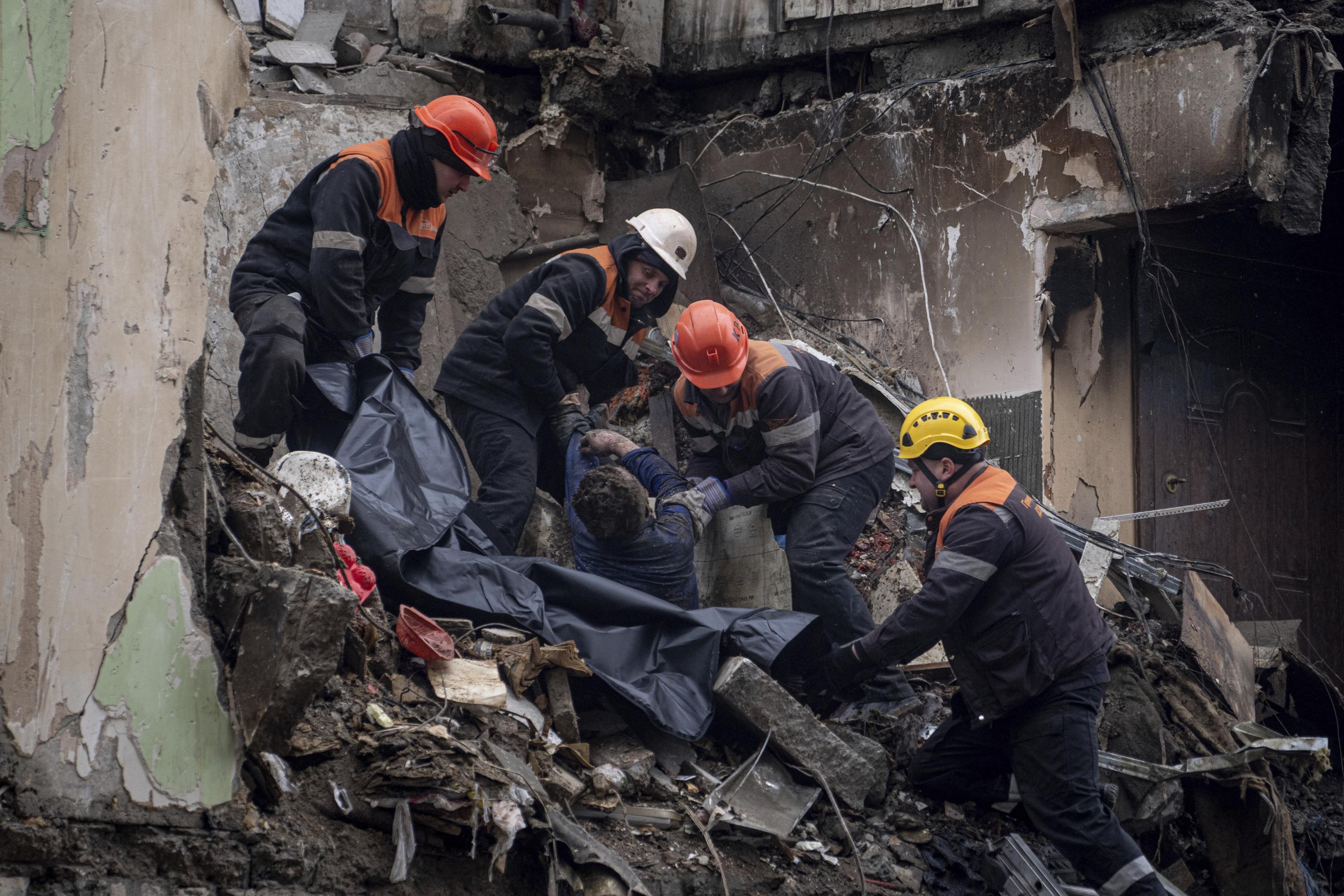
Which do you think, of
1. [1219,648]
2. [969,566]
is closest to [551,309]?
[969,566]

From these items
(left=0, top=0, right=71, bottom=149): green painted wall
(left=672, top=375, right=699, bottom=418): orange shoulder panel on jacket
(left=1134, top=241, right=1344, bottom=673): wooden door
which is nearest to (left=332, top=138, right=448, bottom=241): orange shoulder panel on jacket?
(left=672, top=375, right=699, bottom=418): orange shoulder panel on jacket

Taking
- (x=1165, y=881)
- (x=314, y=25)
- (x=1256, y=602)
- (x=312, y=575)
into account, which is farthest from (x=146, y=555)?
(x=1256, y=602)

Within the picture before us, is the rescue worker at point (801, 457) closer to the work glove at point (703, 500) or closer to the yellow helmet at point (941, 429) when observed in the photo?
the work glove at point (703, 500)

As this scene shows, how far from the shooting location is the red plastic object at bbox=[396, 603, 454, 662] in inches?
142

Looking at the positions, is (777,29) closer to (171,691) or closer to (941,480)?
(941,480)

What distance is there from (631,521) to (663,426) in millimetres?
1756

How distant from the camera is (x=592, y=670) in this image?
3.93m

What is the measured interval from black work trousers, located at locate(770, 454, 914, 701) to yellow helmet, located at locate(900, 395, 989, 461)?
1.69 feet

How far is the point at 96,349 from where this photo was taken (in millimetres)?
2672

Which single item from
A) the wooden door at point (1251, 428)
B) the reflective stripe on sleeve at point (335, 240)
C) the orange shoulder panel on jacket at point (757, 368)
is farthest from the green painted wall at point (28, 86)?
the wooden door at point (1251, 428)

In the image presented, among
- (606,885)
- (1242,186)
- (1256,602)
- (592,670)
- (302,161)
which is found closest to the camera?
(606,885)

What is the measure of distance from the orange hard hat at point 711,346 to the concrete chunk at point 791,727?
4.01 feet

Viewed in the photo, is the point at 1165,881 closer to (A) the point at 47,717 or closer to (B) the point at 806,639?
(B) the point at 806,639

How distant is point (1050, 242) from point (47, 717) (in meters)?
5.29
